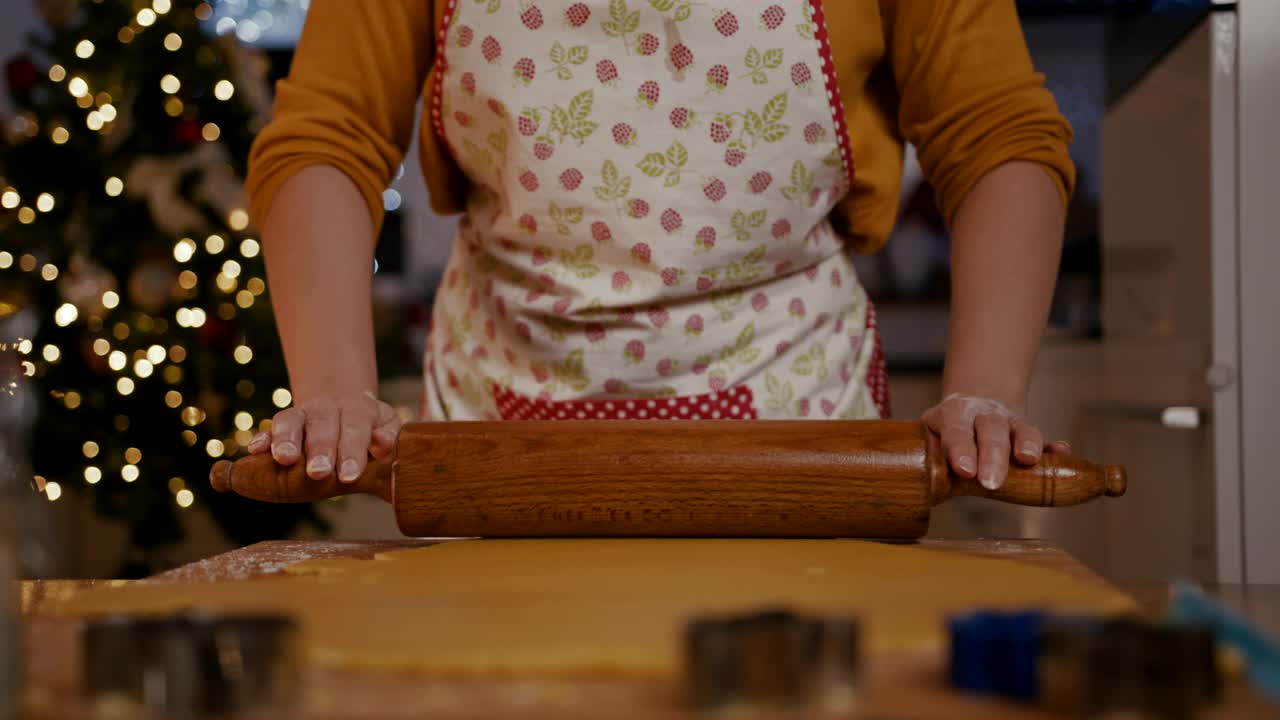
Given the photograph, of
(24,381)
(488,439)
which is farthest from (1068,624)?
(488,439)

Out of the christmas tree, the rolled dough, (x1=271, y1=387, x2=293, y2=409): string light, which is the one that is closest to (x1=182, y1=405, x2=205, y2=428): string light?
the christmas tree

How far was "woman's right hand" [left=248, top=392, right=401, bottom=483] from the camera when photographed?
0.90m

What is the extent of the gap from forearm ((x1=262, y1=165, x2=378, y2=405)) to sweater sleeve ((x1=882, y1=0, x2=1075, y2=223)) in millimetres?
538

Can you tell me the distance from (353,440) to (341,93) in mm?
397

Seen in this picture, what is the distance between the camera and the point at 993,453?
861 mm

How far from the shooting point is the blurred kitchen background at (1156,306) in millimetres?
1885

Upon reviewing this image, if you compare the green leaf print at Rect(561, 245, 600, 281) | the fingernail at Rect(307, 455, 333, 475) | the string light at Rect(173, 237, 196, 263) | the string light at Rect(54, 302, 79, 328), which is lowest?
the string light at Rect(54, 302, 79, 328)

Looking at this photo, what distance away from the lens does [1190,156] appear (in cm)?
197

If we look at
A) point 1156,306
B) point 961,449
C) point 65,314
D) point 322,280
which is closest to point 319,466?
point 322,280

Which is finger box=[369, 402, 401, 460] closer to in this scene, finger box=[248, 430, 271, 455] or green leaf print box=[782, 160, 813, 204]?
finger box=[248, 430, 271, 455]

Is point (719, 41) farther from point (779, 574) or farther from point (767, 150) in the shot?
point (779, 574)

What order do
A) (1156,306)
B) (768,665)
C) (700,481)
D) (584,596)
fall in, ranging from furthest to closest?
(1156,306) → (700,481) → (584,596) → (768,665)

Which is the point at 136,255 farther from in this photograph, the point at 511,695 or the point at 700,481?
the point at 511,695

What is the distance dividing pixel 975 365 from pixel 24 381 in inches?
29.8
